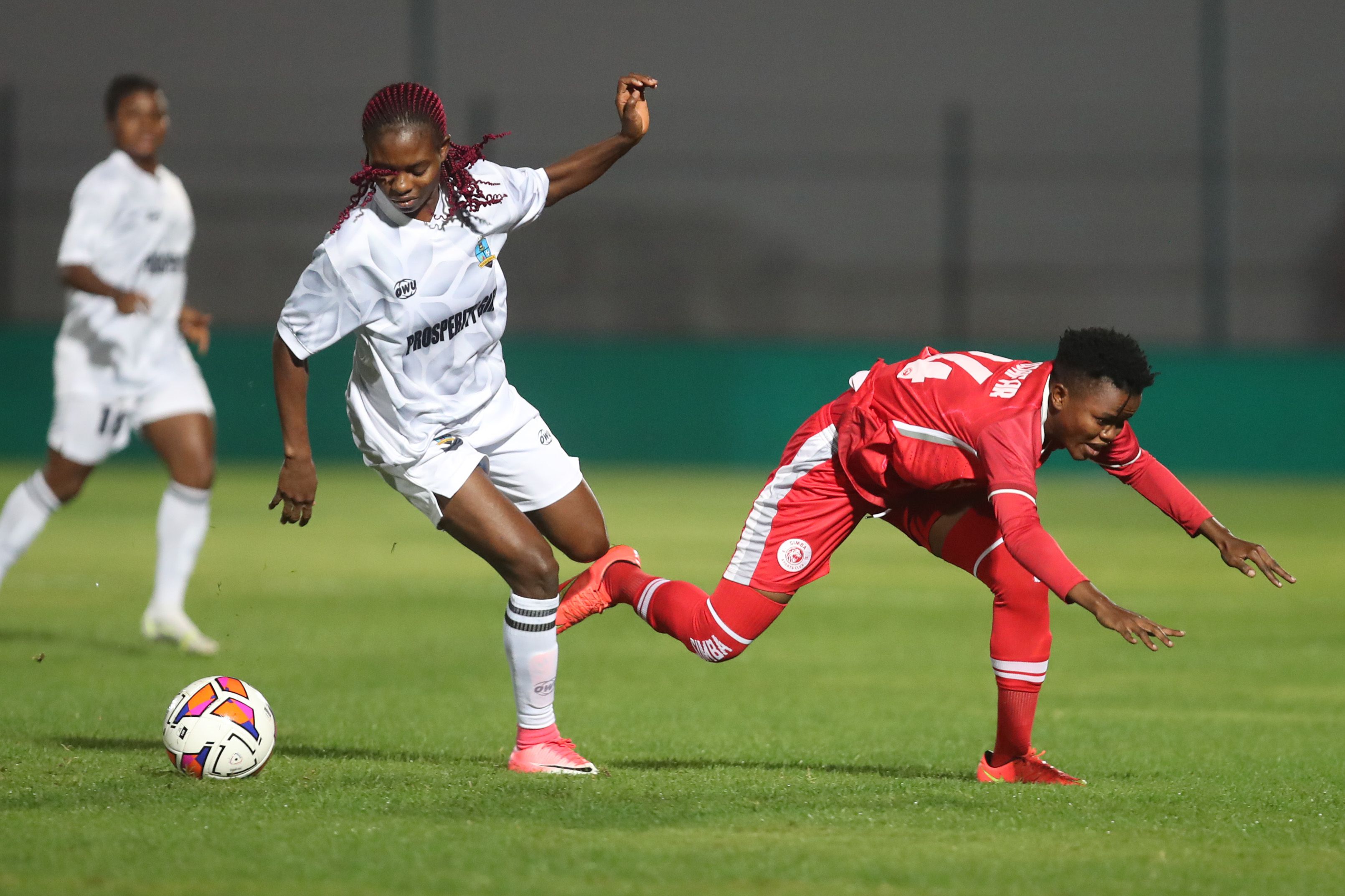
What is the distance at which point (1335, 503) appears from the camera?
18.2 meters

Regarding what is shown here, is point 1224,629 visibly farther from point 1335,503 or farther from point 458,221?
point 1335,503

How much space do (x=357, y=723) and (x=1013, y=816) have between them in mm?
2898

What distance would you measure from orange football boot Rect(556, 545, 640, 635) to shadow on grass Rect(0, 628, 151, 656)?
3.26 metres

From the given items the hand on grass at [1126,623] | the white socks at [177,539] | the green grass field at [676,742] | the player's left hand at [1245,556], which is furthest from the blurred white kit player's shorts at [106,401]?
the hand on grass at [1126,623]

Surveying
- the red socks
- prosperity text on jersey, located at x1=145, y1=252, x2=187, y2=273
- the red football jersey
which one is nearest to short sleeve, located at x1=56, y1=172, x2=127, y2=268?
prosperity text on jersey, located at x1=145, y1=252, x2=187, y2=273

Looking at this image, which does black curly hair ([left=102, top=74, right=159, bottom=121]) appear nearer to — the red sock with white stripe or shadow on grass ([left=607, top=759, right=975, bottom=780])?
the red sock with white stripe

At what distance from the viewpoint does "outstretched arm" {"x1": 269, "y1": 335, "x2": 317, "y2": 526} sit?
5445 millimetres

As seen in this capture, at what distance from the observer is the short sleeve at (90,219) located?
8969 mm

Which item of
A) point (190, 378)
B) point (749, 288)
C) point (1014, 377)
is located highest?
point (1014, 377)

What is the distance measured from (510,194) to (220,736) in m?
2.04

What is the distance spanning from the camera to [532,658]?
18.9 ft

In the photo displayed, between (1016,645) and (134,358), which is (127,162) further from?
(1016,645)

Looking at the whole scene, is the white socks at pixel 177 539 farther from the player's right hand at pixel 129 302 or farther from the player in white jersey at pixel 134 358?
the player's right hand at pixel 129 302

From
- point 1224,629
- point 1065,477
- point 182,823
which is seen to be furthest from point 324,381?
point 182,823
